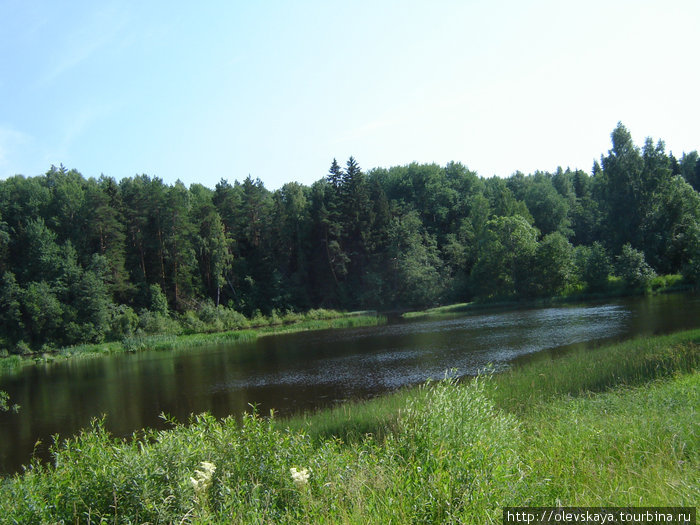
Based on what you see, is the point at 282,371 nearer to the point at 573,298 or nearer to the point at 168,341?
the point at 168,341

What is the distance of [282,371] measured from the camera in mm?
26391

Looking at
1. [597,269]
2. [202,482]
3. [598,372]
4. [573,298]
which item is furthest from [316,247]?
[202,482]

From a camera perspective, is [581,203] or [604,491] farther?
[581,203]

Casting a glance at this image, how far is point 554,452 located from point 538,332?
25.0 metres

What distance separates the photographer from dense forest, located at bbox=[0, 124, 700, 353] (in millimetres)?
51969

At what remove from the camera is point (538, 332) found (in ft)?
96.4

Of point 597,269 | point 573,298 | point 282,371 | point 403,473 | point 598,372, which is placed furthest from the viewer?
point 597,269

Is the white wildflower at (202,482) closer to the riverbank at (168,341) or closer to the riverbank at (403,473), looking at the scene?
the riverbank at (403,473)

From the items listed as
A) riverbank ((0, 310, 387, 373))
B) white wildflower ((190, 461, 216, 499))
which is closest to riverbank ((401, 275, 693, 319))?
riverbank ((0, 310, 387, 373))

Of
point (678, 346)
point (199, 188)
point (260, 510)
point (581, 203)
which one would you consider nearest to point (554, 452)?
point (260, 510)

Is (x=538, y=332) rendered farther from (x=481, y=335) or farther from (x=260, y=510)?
(x=260, y=510)

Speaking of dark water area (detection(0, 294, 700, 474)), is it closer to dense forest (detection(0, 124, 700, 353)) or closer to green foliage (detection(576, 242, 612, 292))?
green foliage (detection(576, 242, 612, 292))

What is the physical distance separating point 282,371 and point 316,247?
44279mm

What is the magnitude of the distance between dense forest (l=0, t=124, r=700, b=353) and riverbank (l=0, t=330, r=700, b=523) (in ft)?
155
